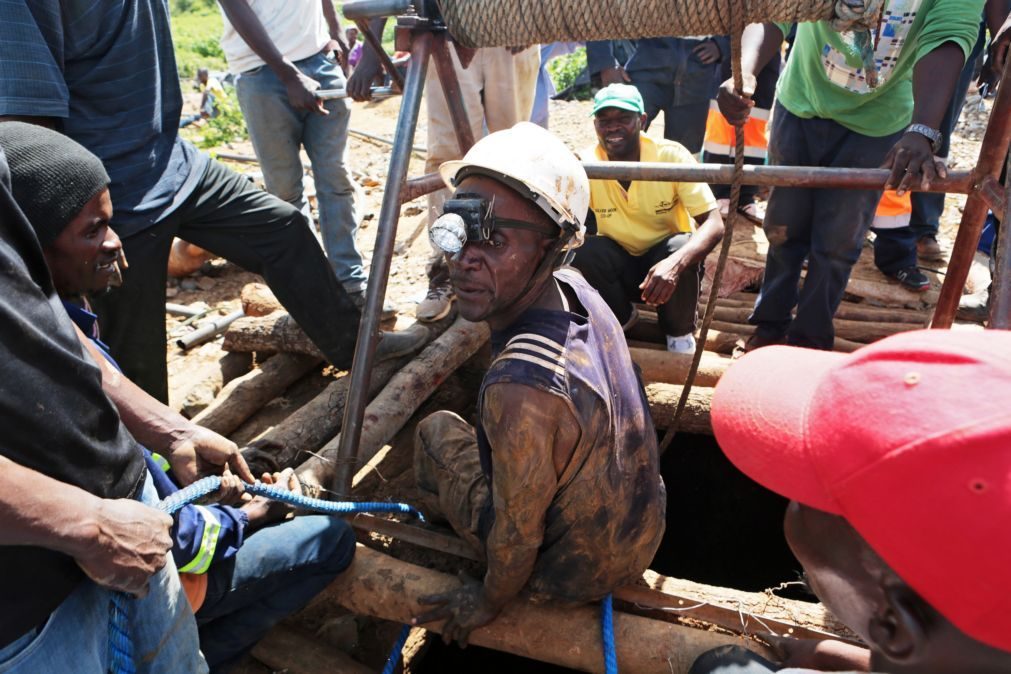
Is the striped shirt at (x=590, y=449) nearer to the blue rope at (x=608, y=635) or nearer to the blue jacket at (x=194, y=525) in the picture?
the blue rope at (x=608, y=635)

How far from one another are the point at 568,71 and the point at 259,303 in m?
9.87

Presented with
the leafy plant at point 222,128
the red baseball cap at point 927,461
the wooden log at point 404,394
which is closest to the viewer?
the red baseball cap at point 927,461

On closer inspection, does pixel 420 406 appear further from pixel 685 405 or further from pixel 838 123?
pixel 838 123

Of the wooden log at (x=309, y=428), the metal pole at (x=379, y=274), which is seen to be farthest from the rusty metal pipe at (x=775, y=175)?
the wooden log at (x=309, y=428)

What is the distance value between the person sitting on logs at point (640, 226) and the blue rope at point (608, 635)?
1.82 meters

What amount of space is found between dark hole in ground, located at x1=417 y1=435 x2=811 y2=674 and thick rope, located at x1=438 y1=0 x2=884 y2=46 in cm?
236

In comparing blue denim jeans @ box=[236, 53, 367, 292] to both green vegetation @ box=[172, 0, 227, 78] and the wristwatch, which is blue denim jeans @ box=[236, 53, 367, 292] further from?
green vegetation @ box=[172, 0, 227, 78]

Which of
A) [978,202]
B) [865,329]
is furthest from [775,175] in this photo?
[865,329]

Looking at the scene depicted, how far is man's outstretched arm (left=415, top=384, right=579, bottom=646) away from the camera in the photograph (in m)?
1.93

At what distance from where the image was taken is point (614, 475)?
2.18 metres

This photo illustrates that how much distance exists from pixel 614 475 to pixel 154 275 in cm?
225

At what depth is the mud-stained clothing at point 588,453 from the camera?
1.99 meters

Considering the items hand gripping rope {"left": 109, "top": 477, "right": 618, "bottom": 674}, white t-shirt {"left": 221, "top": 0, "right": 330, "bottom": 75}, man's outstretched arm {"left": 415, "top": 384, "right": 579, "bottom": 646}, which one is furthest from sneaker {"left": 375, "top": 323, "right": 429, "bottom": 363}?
white t-shirt {"left": 221, "top": 0, "right": 330, "bottom": 75}

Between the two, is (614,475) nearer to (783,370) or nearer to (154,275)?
(783,370)
